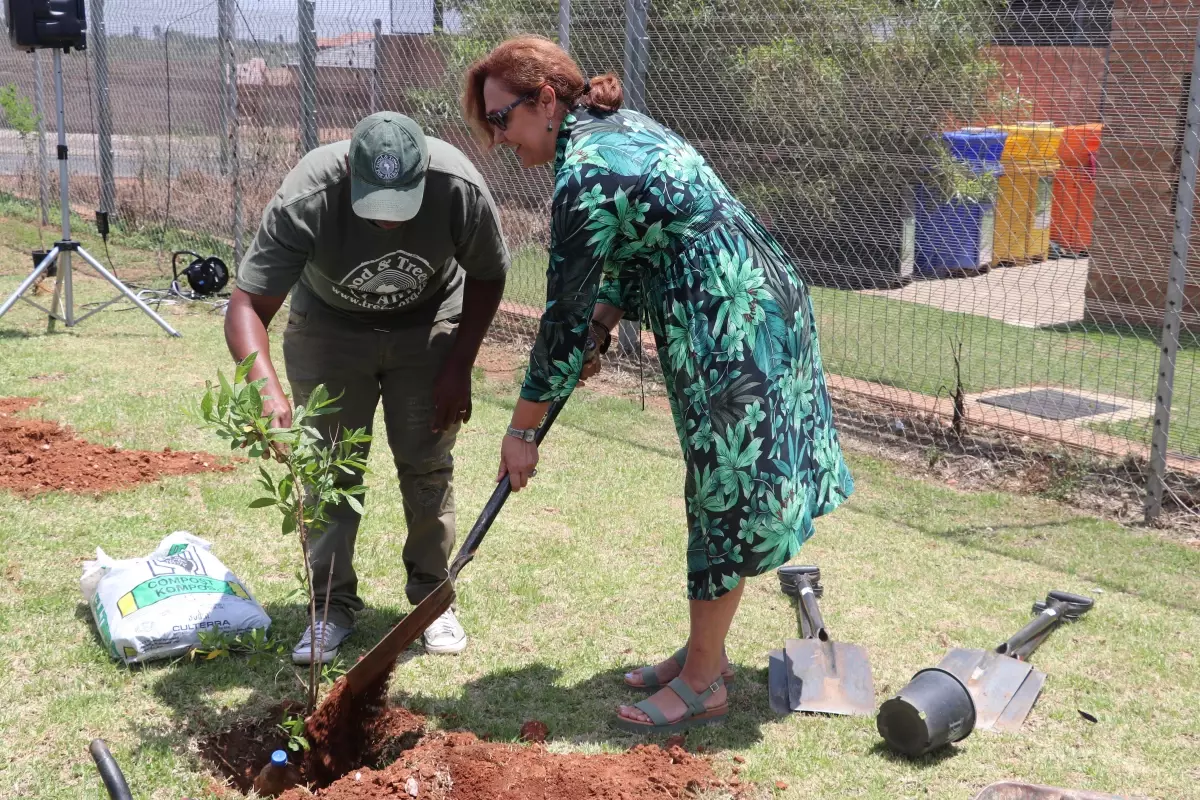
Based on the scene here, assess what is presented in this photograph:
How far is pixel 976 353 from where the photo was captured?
7.68 m

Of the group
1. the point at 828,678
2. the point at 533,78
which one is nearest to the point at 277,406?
the point at 533,78

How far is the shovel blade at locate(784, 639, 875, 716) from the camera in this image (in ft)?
11.2

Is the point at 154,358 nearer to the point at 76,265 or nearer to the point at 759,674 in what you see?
the point at 76,265

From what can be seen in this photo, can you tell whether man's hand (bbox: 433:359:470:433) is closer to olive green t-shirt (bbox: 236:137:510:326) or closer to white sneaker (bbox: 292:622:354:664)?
olive green t-shirt (bbox: 236:137:510:326)

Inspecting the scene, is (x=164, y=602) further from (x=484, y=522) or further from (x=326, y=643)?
(x=484, y=522)

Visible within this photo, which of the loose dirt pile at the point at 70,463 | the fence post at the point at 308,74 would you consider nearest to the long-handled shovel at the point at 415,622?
the loose dirt pile at the point at 70,463

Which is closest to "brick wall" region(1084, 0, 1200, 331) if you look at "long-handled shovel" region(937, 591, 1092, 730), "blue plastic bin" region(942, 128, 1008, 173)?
"blue plastic bin" region(942, 128, 1008, 173)

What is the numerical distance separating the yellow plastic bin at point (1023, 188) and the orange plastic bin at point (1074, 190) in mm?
72

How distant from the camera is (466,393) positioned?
11.6ft

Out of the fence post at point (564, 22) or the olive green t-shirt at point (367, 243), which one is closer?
the olive green t-shirt at point (367, 243)

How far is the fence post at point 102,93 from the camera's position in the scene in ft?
42.8

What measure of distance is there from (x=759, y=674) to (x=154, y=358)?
5.47m

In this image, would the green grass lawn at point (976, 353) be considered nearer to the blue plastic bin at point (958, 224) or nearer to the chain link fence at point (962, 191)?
the chain link fence at point (962, 191)

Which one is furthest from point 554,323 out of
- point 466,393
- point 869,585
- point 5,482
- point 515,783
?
point 5,482
